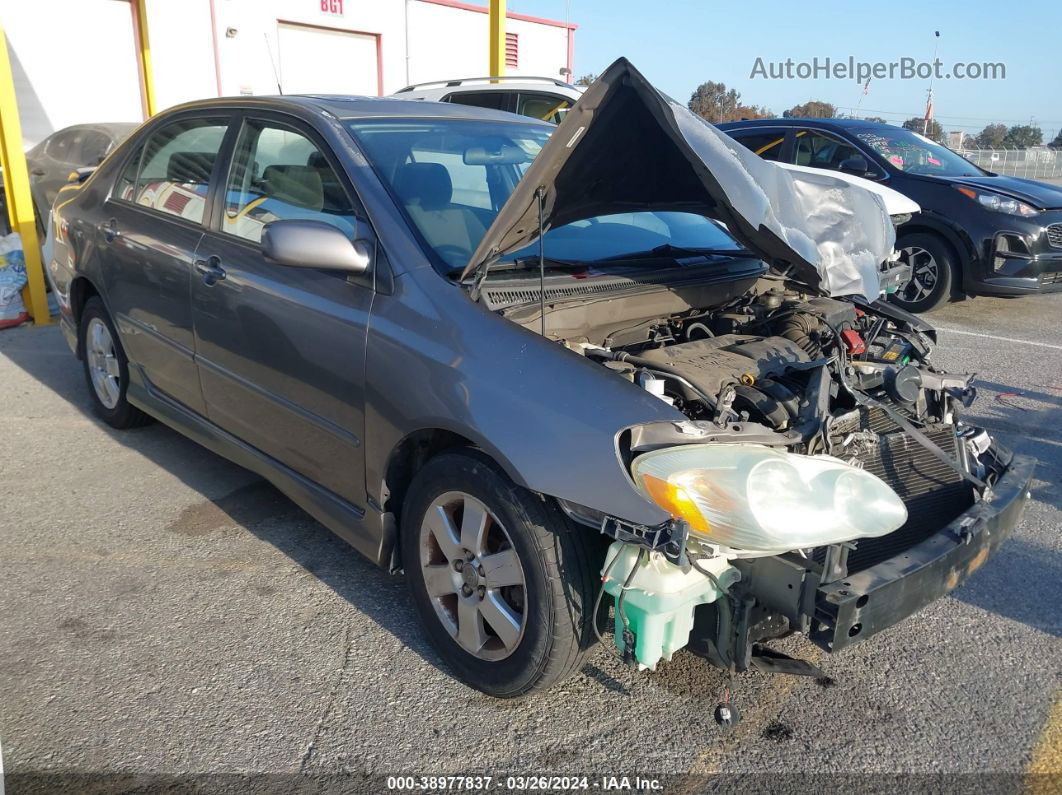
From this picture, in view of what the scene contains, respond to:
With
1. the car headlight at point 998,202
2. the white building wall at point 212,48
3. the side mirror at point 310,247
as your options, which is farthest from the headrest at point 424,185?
the white building wall at point 212,48

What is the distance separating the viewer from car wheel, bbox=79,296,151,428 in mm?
4691

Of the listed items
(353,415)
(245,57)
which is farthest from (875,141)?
(245,57)

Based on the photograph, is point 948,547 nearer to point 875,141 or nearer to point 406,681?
point 406,681

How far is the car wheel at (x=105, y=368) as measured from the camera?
4691 mm

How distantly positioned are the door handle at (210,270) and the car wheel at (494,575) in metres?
1.39

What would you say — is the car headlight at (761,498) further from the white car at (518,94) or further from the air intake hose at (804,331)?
the white car at (518,94)

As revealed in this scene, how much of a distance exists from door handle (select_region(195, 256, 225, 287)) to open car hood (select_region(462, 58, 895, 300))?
1313mm

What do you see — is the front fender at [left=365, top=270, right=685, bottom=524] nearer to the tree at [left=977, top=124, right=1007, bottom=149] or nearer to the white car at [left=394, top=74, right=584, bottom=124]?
the white car at [left=394, top=74, right=584, bottom=124]

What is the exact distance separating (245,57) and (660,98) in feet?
47.2

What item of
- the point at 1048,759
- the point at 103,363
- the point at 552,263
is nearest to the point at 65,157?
the point at 103,363

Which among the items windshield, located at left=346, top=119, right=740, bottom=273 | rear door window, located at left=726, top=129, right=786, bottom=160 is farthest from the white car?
windshield, located at left=346, top=119, right=740, bottom=273

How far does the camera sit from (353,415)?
9.69ft

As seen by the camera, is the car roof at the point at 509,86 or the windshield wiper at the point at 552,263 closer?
the windshield wiper at the point at 552,263

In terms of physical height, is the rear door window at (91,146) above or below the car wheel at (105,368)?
above
